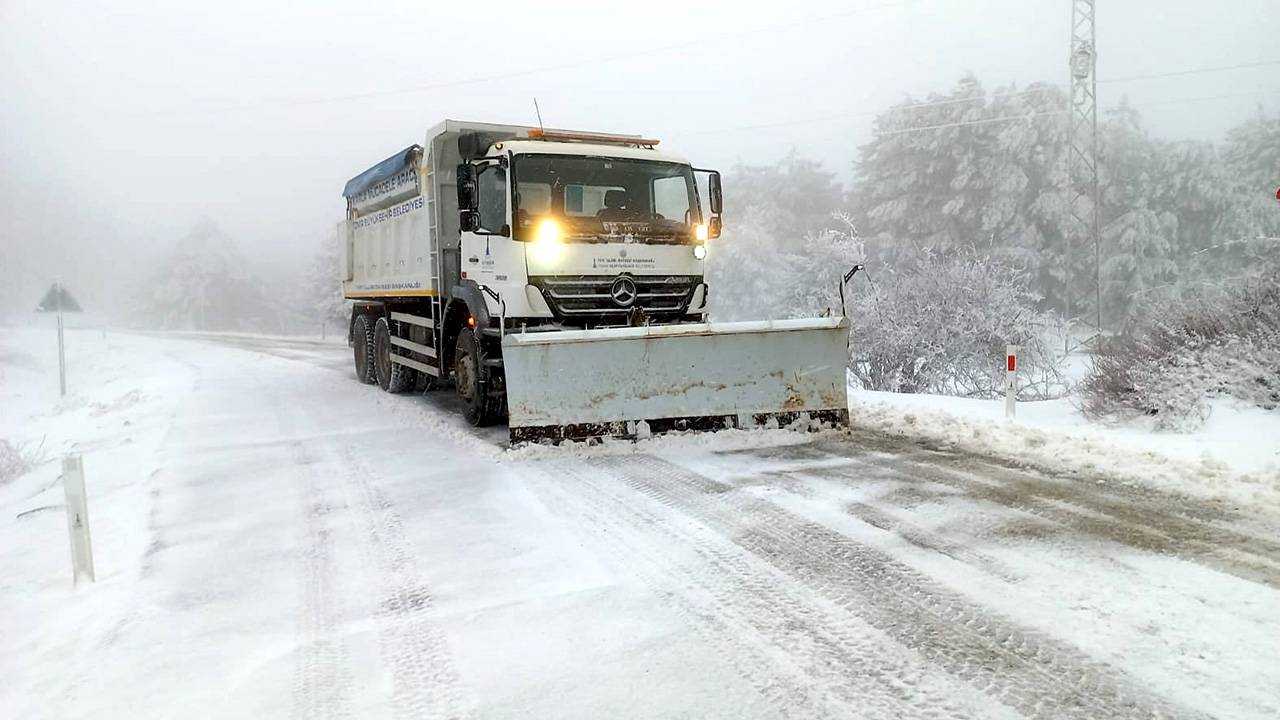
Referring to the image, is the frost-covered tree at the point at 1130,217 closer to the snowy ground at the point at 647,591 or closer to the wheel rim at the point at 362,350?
the wheel rim at the point at 362,350

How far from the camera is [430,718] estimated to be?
2.61 m

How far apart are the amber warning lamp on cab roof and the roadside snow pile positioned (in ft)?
12.7

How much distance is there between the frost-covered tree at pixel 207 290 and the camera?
7512 centimetres

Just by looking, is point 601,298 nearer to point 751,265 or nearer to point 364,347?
point 364,347

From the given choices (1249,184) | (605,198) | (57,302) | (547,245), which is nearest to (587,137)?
(605,198)

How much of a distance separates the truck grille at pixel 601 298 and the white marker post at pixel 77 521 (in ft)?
12.8

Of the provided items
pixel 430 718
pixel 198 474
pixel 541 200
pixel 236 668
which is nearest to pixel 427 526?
pixel 236 668

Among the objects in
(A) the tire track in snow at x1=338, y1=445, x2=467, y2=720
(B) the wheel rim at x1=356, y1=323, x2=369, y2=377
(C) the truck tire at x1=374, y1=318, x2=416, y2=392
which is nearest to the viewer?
(A) the tire track in snow at x1=338, y1=445, x2=467, y2=720

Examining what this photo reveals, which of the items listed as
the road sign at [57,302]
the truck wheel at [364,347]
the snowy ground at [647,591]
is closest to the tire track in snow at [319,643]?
the snowy ground at [647,591]

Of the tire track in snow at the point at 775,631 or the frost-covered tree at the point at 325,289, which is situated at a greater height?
the frost-covered tree at the point at 325,289

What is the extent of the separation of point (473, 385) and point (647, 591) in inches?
186

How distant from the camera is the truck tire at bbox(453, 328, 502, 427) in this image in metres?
7.71

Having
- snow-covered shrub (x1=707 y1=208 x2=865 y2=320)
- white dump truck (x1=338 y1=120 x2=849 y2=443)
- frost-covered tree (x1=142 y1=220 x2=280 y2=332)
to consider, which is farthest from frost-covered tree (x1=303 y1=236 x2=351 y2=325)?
white dump truck (x1=338 y1=120 x2=849 y2=443)

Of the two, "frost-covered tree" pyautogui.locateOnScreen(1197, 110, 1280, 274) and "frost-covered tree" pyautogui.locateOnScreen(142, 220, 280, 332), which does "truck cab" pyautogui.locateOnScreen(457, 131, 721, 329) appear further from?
"frost-covered tree" pyautogui.locateOnScreen(142, 220, 280, 332)
